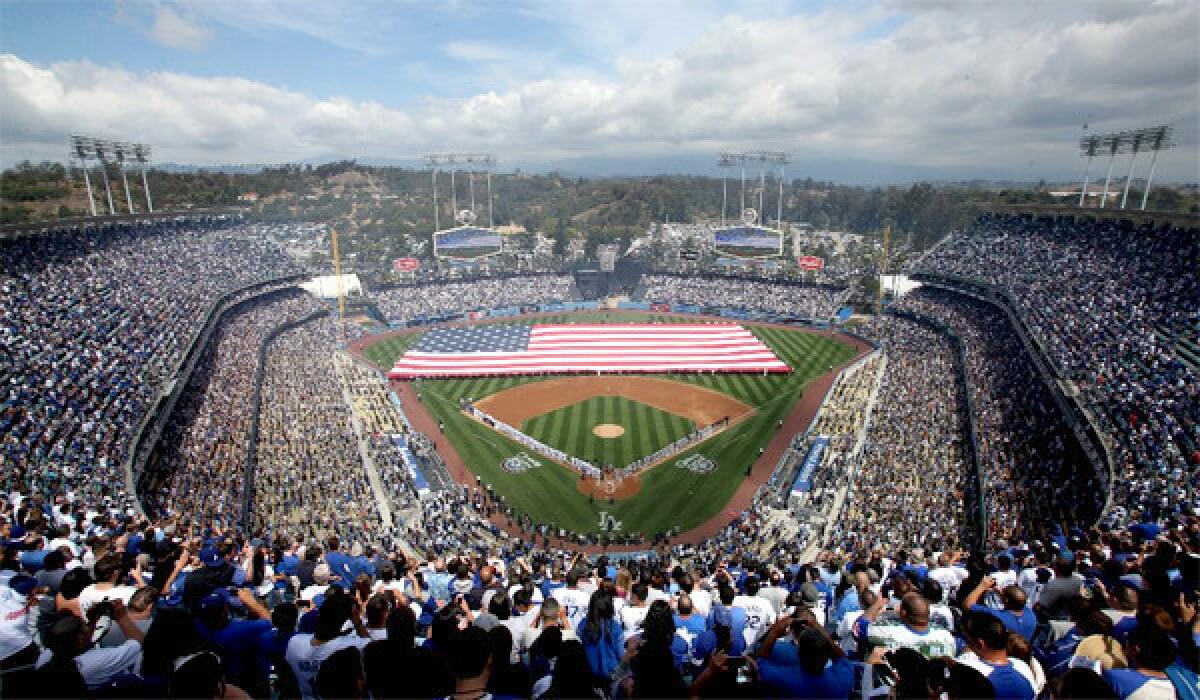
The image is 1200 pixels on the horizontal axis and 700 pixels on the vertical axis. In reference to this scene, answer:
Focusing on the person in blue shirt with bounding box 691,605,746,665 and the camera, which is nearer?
the camera

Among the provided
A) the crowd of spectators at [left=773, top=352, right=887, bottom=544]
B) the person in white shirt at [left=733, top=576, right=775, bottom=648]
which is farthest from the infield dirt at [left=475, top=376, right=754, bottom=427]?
the person in white shirt at [left=733, top=576, right=775, bottom=648]

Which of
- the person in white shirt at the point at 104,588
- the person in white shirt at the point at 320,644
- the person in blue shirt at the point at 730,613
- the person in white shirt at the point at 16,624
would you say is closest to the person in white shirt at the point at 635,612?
the person in blue shirt at the point at 730,613

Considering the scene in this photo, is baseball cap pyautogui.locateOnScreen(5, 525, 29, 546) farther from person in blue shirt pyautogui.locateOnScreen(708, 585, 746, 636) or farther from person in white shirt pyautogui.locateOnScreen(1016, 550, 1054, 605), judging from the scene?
person in white shirt pyautogui.locateOnScreen(1016, 550, 1054, 605)

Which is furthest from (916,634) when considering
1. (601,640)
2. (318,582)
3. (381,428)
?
(381,428)

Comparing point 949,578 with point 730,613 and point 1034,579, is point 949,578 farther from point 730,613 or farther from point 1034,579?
point 730,613

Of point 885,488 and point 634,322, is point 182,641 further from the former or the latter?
point 634,322

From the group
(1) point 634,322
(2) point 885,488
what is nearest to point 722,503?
(2) point 885,488

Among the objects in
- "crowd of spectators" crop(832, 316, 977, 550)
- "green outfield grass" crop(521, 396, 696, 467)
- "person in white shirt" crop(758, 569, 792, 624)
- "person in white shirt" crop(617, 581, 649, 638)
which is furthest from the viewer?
"green outfield grass" crop(521, 396, 696, 467)

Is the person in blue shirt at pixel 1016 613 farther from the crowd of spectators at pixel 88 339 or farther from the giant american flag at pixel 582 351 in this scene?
the giant american flag at pixel 582 351
